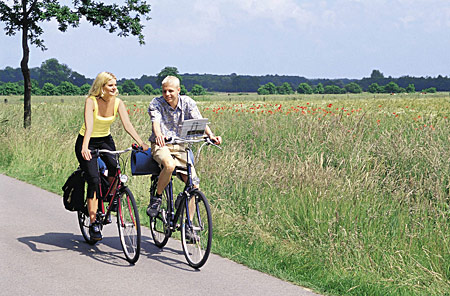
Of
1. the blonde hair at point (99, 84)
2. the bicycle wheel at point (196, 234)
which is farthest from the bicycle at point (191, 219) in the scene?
the blonde hair at point (99, 84)

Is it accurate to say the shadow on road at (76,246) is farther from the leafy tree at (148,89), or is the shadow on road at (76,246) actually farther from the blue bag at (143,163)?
the leafy tree at (148,89)

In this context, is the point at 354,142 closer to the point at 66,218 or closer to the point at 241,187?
the point at 241,187

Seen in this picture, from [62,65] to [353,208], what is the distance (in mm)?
199076

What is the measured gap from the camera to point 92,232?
6.89 metres

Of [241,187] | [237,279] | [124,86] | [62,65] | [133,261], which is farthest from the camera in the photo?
[62,65]

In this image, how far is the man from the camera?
6332 mm

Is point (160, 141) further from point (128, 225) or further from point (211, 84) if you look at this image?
point (211, 84)

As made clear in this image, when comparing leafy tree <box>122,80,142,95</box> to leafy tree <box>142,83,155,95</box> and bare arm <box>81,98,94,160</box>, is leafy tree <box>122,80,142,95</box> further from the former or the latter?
bare arm <box>81,98,94,160</box>

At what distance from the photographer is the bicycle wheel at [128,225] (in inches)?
245

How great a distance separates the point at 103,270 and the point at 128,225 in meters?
0.58

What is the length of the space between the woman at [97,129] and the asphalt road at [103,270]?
542mm

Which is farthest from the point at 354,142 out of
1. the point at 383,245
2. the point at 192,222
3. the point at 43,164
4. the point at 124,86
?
the point at 124,86

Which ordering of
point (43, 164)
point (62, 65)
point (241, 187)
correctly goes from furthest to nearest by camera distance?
1. point (62, 65)
2. point (43, 164)
3. point (241, 187)

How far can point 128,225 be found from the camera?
252 inches
